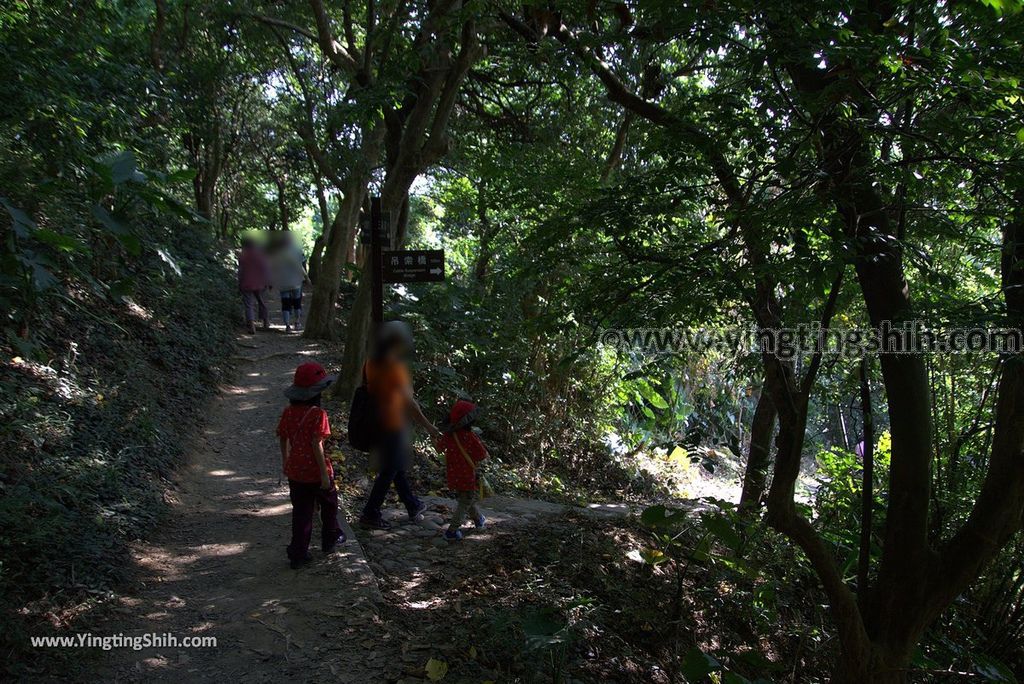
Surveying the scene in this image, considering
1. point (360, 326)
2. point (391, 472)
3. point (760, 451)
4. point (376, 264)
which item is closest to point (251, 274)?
point (360, 326)

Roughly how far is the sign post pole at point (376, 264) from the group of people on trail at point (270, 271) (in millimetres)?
5405

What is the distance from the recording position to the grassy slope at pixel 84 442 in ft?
13.3

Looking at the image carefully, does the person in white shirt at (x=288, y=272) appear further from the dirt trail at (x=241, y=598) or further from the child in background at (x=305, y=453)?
the child in background at (x=305, y=453)

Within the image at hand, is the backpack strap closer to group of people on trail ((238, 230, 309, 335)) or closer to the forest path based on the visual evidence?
the forest path

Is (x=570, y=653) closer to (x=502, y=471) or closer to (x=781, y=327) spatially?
(x=781, y=327)

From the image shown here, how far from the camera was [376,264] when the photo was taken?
263 inches

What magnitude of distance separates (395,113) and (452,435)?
4.56 meters

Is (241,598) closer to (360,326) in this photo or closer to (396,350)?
(396,350)

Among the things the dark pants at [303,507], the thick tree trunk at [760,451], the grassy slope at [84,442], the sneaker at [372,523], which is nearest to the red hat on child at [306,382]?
the dark pants at [303,507]

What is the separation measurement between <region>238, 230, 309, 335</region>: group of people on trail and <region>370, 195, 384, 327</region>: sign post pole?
17.7ft

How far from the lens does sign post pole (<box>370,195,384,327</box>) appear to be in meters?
6.67

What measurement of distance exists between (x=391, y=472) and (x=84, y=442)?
259cm

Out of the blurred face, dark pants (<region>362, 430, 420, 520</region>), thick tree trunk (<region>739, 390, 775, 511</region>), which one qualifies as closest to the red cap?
the blurred face

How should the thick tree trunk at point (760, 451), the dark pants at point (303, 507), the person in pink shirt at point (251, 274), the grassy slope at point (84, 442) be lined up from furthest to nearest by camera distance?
the person in pink shirt at point (251, 274) < the thick tree trunk at point (760, 451) < the dark pants at point (303, 507) < the grassy slope at point (84, 442)
